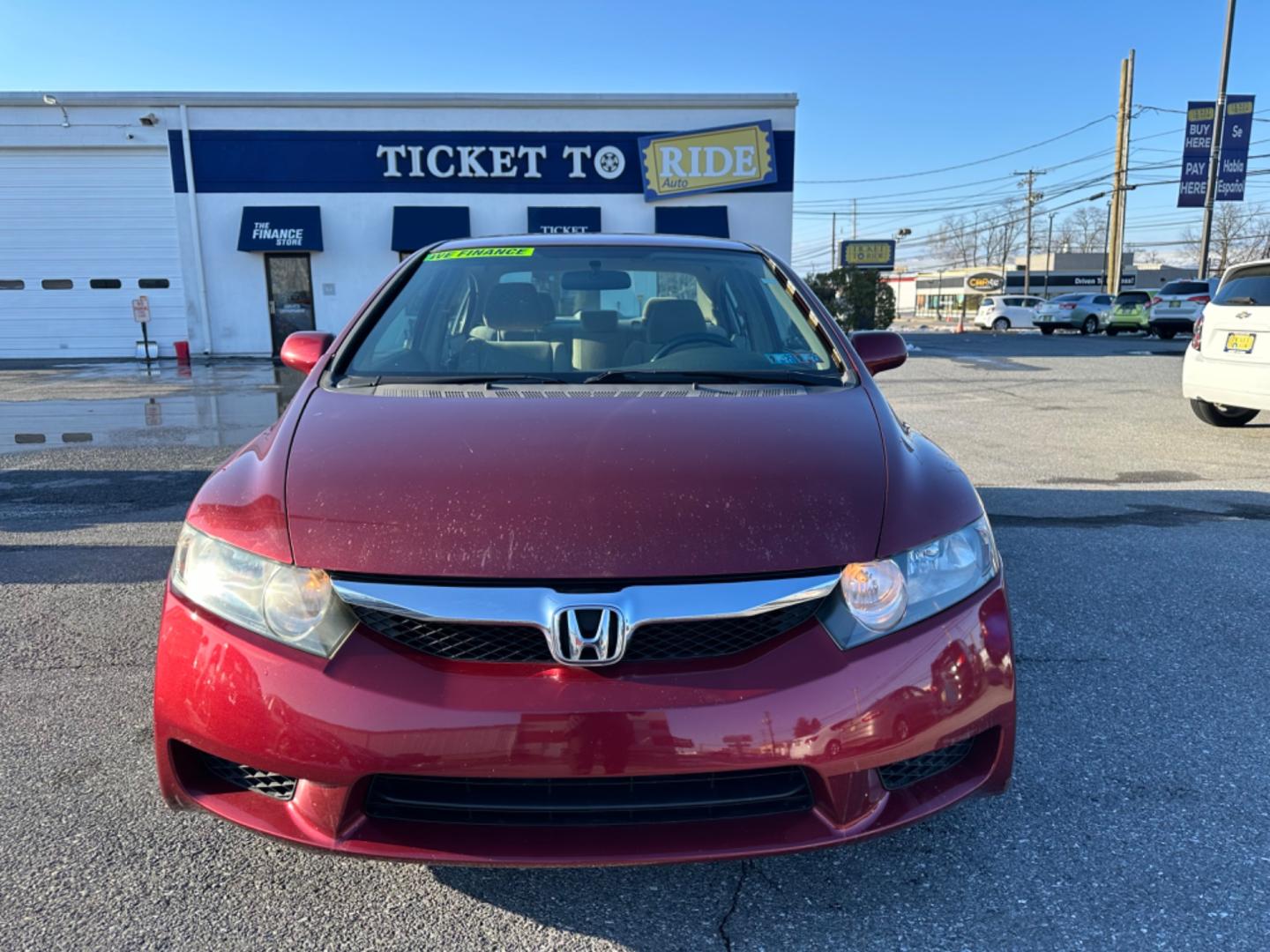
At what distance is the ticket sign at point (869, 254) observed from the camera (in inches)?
1254

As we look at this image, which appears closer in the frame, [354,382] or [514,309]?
[354,382]

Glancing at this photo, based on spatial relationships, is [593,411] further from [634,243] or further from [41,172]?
[41,172]

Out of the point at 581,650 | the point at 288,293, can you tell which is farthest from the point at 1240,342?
the point at 288,293

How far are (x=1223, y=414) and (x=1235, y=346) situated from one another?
1328 millimetres

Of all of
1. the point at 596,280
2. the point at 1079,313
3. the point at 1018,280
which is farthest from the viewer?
the point at 1018,280

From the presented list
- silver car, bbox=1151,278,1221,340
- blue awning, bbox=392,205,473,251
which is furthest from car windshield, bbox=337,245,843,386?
silver car, bbox=1151,278,1221,340

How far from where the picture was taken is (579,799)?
1719mm

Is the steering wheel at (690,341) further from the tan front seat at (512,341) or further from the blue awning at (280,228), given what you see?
the blue awning at (280,228)

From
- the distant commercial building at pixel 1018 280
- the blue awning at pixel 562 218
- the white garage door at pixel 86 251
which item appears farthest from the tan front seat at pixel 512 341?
the distant commercial building at pixel 1018 280

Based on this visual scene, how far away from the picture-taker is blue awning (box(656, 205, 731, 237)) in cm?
2133

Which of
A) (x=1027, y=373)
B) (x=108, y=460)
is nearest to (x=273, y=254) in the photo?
(x=108, y=460)

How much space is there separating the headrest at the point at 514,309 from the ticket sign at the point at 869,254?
29480 mm

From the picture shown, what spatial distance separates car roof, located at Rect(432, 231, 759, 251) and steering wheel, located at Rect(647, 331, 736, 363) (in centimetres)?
58

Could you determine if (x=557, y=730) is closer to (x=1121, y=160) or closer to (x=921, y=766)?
(x=921, y=766)
